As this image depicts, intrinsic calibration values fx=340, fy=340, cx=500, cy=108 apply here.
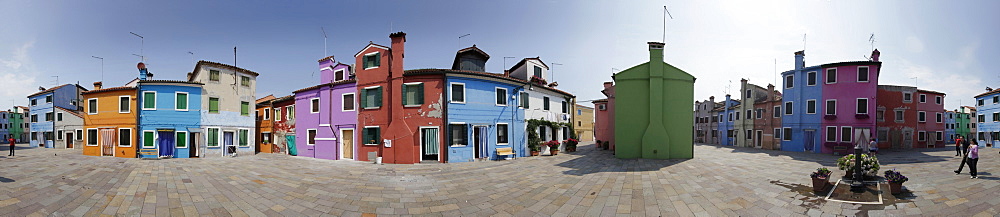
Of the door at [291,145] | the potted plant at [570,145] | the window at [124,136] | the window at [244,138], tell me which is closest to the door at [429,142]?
the potted plant at [570,145]

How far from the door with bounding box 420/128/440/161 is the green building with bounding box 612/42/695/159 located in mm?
9642

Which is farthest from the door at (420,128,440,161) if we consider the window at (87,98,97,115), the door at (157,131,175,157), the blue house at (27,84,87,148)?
the blue house at (27,84,87,148)

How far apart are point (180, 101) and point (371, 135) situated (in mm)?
13505

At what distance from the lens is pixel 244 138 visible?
2395 cm

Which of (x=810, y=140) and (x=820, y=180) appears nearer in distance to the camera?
(x=820, y=180)

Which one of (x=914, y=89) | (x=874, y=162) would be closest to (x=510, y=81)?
(x=874, y=162)

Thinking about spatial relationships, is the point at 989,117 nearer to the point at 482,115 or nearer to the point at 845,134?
the point at 845,134

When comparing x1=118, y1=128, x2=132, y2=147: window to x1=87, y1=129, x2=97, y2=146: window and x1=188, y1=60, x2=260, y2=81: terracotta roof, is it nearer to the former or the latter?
x1=87, y1=129, x2=97, y2=146: window

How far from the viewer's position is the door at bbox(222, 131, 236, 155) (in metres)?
22.8

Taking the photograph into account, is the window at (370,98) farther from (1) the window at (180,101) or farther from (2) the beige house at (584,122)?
(2) the beige house at (584,122)

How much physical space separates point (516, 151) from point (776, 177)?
A: 11.7 metres

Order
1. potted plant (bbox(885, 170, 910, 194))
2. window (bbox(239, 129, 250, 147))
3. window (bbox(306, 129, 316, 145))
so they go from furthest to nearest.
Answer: window (bbox(239, 129, 250, 147)) → window (bbox(306, 129, 316, 145)) → potted plant (bbox(885, 170, 910, 194))

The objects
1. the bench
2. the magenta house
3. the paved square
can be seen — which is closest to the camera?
the paved square

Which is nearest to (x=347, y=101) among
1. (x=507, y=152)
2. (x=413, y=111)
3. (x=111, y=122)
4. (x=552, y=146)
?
(x=413, y=111)
